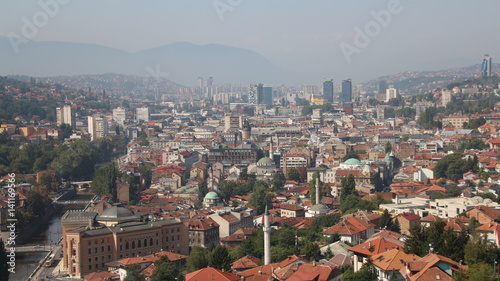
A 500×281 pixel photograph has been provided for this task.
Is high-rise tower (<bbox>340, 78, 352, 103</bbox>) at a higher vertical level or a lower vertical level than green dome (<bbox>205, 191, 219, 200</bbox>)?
higher

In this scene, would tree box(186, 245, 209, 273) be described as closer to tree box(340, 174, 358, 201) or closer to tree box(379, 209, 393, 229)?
tree box(379, 209, 393, 229)

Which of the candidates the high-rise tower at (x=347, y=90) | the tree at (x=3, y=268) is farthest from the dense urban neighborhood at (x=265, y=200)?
the high-rise tower at (x=347, y=90)

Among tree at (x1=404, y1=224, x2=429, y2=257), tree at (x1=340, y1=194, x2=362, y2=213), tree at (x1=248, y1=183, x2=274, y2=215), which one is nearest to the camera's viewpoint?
tree at (x1=404, y1=224, x2=429, y2=257)

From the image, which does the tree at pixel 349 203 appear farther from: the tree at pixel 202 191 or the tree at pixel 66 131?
the tree at pixel 66 131

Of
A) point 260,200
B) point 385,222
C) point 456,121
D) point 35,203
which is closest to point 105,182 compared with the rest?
point 35,203

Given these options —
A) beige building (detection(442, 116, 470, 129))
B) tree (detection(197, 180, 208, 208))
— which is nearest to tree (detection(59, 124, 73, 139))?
tree (detection(197, 180, 208, 208))

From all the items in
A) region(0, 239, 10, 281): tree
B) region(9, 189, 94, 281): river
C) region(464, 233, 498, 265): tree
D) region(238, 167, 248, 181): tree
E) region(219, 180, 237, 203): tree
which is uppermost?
region(464, 233, 498, 265): tree

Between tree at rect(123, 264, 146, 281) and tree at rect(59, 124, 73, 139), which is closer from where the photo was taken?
tree at rect(123, 264, 146, 281)
